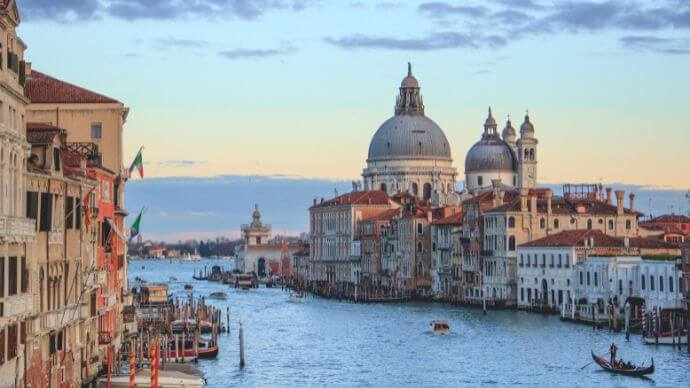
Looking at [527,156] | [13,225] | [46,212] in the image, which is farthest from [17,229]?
[527,156]

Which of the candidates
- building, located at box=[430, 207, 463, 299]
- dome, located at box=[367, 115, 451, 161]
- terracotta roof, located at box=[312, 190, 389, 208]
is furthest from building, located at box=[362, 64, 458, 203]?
building, located at box=[430, 207, 463, 299]

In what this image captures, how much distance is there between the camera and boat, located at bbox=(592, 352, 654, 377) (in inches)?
1299

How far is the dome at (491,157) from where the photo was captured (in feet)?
332

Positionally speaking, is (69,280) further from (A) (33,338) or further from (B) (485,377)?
(B) (485,377)

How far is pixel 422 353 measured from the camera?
41719 millimetres

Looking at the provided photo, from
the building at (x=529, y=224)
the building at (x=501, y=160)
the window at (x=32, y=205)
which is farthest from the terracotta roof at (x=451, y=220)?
the window at (x=32, y=205)

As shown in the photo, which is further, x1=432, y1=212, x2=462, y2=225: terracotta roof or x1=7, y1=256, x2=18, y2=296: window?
x1=432, y1=212, x2=462, y2=225: terracotta roof

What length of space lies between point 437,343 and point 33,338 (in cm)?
2580

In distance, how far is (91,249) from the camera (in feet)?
84.8

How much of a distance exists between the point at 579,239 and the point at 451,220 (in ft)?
62.5

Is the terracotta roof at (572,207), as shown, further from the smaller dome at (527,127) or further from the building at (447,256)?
the smaller dome at (527,127)

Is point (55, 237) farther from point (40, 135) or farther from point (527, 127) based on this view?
point (527, 127)

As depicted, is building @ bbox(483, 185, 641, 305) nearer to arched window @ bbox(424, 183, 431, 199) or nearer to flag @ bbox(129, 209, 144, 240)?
flag @ bbox(129, 209, 144, 240)

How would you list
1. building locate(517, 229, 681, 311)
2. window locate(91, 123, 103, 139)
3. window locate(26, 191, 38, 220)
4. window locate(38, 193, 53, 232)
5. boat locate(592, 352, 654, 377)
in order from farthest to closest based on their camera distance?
building locate(517, 229, 681, 311) → boat locate(592, 352, 654, 377) → window locate(91, 123, 103, 139) → window locate(38, 193, 53, 232) → window locate(26, 191, 38, 220)
